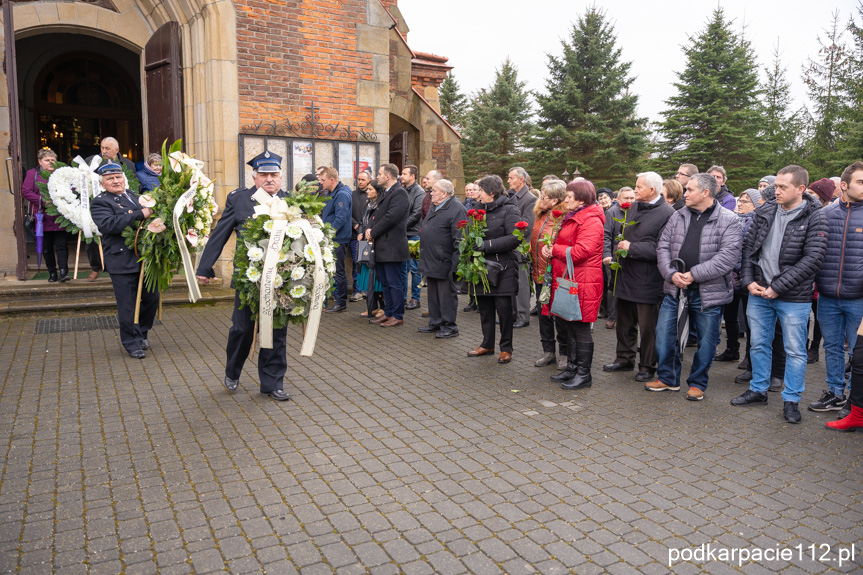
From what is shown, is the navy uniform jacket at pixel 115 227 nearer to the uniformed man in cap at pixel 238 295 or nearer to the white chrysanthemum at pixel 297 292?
the uniformed man in cap at pixel 238 295

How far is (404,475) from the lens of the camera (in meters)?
4.46

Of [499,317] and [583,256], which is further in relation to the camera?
[499,317]

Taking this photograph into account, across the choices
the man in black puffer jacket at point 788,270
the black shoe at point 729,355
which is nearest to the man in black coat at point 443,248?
the black shoe at point 729,355

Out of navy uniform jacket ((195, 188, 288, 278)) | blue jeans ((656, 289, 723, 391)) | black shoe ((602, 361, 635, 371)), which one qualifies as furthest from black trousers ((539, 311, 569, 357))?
navy uniform jacket ((195, 188, 288, 278))

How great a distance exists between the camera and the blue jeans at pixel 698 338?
6.13 m

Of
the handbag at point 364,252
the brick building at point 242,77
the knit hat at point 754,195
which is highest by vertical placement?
the brick building at point 242,77

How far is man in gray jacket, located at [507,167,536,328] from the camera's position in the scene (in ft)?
29.5

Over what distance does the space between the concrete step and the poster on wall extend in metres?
2.81

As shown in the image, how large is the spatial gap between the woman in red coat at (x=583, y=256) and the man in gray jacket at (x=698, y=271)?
0.62m

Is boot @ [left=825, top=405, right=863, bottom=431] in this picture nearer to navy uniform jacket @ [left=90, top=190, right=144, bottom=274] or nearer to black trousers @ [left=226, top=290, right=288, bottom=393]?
black trousers @ [left=226, top=290, right=288, bottom=393]

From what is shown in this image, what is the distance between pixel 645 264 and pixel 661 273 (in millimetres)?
331

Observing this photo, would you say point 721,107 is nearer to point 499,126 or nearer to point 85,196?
point 499,126

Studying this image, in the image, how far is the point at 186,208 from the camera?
7.03 m

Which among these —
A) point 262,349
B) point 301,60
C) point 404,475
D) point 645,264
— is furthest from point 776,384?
point 301,60
